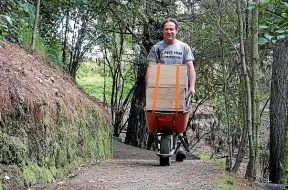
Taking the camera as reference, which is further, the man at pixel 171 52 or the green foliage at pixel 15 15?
the man at pixel 171 52

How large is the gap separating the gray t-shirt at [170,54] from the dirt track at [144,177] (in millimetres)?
1621

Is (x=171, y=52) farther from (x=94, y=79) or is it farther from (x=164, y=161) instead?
(x=94, y=79)

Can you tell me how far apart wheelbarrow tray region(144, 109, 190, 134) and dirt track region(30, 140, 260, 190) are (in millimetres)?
569

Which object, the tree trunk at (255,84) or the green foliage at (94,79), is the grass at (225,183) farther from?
the green foliage at (94,79)

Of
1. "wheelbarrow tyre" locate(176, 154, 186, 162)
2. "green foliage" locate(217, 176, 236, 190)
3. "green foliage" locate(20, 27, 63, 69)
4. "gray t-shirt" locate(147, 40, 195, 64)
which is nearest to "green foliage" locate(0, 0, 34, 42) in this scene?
"green foliage" locate(20, 27, 63, 69)

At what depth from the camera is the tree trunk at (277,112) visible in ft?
39.0

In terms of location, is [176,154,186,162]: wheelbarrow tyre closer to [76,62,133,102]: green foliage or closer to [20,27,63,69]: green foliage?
[20,27,63,69]: green foliage

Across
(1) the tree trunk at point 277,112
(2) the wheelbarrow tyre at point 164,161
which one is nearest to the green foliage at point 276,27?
(2) the wheelbarrow tyre at point 164,161

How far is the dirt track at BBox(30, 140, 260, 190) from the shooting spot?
563 centimetres

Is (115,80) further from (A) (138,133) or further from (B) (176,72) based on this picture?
(B) (176,72)

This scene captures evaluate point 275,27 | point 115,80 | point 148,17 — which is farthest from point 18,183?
point 115,80

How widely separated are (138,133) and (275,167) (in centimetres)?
525

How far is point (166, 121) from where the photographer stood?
7340 mm

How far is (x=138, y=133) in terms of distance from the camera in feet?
53.1
